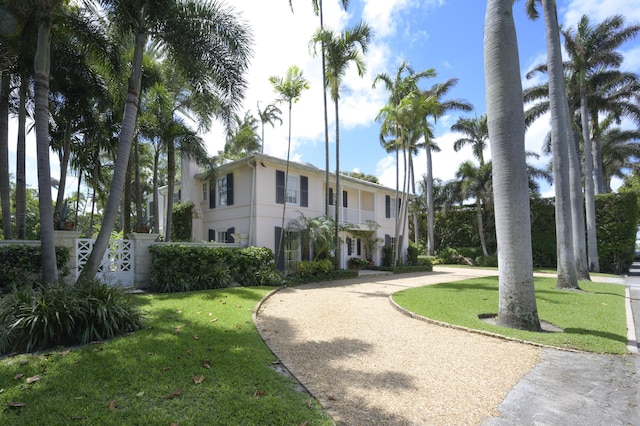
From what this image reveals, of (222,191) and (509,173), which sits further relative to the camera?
(222,191)

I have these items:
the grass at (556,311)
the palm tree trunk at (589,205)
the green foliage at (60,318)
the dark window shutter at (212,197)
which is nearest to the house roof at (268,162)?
the dark window shutter at (212,197)

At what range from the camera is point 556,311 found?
817 cm

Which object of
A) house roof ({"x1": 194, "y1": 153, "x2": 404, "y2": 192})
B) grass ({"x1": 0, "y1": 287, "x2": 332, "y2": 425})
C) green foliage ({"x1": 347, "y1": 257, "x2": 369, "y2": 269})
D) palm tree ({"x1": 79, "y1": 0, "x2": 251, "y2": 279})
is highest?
palm tree ({"x1": 79, "y1": 0, "x2": 251, "y2": 279})

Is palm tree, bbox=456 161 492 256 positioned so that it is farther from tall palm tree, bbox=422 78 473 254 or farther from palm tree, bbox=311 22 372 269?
palm tree, bbox=311 22 372 269

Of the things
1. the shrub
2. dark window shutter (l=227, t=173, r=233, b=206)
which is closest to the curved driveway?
dark window shutter (l=227, t=173, r=233, b=206)

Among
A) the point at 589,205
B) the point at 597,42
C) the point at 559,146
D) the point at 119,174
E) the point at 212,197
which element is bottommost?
the point at 119,174

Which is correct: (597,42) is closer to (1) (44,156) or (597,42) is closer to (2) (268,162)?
(2) (268,162)

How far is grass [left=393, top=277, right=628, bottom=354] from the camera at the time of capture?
19.0 feet

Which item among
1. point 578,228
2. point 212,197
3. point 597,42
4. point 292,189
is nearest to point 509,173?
point 578,228

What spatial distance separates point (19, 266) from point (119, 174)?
11.7ft

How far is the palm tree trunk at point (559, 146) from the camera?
477 inches

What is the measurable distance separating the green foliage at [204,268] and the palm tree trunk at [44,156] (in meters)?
3.70

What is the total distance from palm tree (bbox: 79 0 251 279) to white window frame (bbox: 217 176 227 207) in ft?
25.5

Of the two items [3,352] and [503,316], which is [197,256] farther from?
[503,316]
